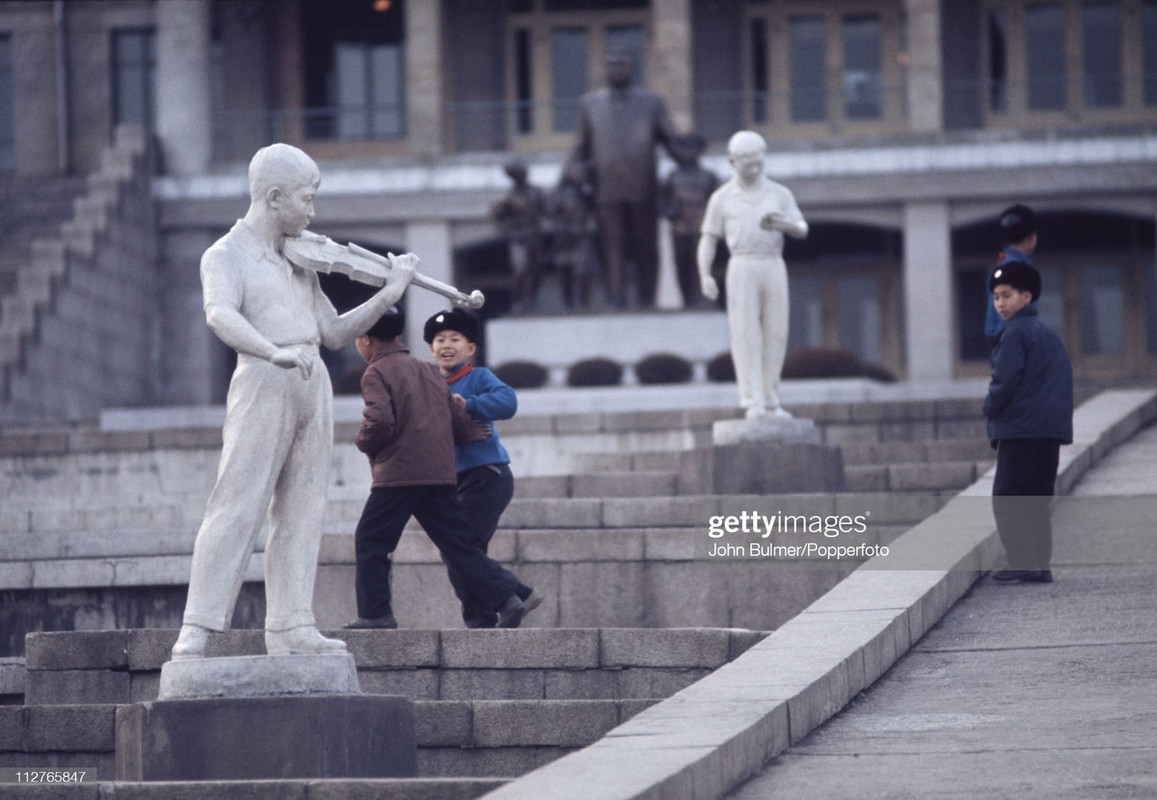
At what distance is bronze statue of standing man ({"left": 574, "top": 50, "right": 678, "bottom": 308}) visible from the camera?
19.2 metres

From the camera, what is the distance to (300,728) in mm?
7000

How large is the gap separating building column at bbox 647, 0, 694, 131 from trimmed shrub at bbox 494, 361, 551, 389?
507 inches

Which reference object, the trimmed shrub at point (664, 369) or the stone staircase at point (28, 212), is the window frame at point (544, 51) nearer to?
the stone staircase at point (28, 212)

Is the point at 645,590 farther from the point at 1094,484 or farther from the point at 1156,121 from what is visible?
the point at 1156,121

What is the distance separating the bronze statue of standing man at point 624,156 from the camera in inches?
755

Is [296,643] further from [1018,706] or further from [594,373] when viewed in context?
[594,373]

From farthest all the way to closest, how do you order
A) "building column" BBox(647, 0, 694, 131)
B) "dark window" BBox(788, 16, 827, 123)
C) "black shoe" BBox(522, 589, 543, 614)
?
"dark window" BBox(788, 16, 827, 123) < "building column" BBox(647, 0, 694, 131) < "black shoe" BBox(522, 589, 543, 614)

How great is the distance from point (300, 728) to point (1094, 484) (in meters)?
6.92

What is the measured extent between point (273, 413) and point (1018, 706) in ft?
9.10

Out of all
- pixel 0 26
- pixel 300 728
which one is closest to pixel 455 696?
pixel 300 728

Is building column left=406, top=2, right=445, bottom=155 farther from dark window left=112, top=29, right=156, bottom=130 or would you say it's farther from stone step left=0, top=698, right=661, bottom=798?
stone step left=0, top=698, right=661, bottom=798

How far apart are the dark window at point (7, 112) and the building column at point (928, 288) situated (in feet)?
47.9

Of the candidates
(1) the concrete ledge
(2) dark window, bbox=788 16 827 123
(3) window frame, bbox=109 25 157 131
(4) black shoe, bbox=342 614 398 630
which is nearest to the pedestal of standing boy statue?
(1) the concrete ledge

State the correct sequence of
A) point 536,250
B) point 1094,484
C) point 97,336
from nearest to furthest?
point 1094,484
point 536,250
point 97,336
